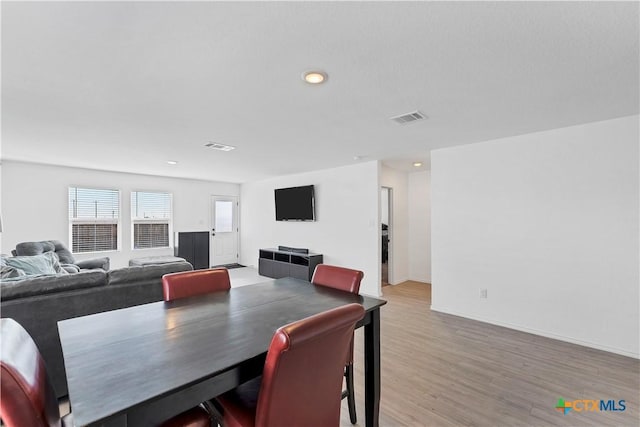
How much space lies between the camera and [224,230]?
7.95 m

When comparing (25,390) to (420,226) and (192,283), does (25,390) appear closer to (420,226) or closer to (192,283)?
(192,283)

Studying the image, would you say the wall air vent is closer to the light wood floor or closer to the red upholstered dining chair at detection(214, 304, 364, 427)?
the light wood floor

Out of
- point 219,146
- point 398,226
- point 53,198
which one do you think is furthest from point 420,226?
point 53,198

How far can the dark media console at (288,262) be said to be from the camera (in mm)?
5633

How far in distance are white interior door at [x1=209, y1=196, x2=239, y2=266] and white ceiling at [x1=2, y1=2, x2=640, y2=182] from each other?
14.4ft

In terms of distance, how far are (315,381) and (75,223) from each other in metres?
6.67

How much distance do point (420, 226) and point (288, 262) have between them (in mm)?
2876

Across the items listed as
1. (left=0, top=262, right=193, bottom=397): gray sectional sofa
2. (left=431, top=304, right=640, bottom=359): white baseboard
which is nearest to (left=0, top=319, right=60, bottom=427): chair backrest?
(left=0, top=262, right=193, bottom=397): gray sectional sofa

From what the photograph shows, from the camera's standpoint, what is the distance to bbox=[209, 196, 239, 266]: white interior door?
7691 mm

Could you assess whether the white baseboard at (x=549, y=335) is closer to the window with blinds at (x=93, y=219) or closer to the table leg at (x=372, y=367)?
the table leg at (x=372, y=367)

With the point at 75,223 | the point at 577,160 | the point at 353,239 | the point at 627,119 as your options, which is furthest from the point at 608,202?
the point at 75,223

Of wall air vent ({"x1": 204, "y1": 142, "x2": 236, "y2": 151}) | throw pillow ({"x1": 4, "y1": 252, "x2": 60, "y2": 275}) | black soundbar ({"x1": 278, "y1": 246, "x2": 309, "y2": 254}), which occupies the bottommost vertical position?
black soundbar ({"x1": 278, "y1": 246, "x2": 309, "y2": 254})

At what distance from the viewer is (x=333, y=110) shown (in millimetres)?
2643

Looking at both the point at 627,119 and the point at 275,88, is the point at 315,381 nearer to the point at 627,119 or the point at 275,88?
the point at 275,88
